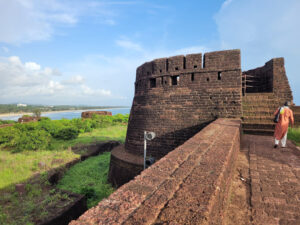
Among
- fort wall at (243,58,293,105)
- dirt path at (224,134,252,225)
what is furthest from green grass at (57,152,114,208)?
fort wall at (243,58,293,105)

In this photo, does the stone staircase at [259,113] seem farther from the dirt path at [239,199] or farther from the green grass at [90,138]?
the green grass at [90,138]

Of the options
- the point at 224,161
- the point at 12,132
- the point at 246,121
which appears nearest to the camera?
the point at 224,161

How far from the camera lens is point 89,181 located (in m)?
6.77

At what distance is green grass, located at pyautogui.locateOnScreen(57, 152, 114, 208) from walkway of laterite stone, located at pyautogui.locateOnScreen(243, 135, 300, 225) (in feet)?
14.7

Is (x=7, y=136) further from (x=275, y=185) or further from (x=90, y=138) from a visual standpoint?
(x=275, y=185)

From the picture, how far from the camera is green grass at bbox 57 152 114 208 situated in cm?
556

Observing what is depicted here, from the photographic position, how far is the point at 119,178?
5.98 meters

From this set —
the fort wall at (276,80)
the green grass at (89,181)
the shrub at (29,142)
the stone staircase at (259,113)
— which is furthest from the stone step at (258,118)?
the shrub at (29,142)

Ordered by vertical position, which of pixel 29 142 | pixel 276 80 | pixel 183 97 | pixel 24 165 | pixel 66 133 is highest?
pixel 276 80

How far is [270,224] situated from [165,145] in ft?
14.1

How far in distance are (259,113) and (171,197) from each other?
17.5 ft

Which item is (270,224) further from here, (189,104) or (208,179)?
(189,104)

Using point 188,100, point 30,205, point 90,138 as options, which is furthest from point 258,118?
point 90,138

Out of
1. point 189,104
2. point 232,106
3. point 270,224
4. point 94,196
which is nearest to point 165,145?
point 189,104
